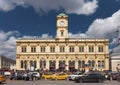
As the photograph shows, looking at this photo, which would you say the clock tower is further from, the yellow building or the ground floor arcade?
the ground floor arcade

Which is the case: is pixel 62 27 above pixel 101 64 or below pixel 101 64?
above

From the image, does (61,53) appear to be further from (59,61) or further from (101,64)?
(101,64)

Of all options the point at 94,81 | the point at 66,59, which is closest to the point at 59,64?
the point at 66,59

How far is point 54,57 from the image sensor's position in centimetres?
10281

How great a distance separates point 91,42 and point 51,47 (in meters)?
13.9

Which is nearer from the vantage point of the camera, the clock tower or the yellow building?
the yellow building

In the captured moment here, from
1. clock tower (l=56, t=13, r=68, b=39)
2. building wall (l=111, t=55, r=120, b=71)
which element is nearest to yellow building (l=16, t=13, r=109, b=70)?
clock tower (l=56, t=13, r=68, b=39)

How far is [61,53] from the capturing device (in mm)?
102812

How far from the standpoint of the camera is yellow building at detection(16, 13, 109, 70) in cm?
10219

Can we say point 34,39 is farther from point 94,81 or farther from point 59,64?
point 94,81

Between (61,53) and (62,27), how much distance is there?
30.0 ft

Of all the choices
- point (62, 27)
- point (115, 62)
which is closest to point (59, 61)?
point (62, 27)

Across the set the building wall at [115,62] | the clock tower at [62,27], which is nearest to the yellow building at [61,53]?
the clock tower at [62,27]

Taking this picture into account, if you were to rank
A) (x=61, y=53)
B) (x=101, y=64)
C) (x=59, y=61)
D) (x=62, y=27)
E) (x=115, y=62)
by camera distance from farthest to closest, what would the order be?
(x=115, y=62), (x=62, y=27), (x=59, y=61), (x=61, y=53), (x=101, y=64)
